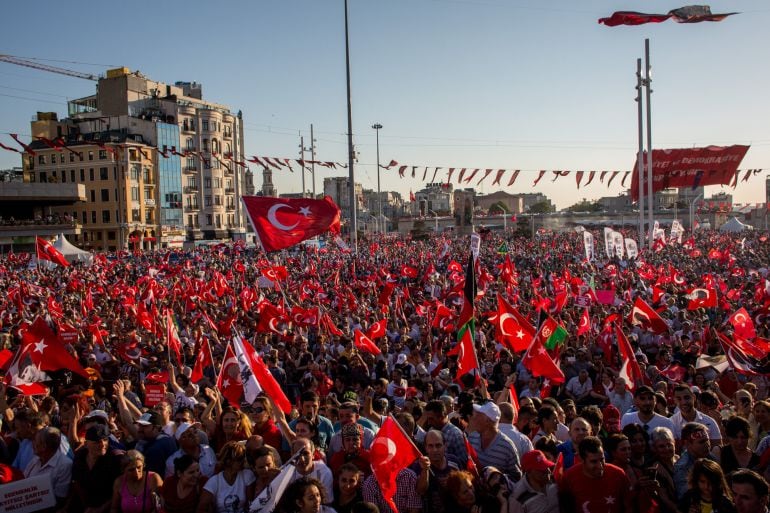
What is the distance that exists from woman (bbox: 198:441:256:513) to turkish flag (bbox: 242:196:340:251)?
214 inches

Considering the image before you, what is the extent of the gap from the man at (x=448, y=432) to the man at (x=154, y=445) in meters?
2.19

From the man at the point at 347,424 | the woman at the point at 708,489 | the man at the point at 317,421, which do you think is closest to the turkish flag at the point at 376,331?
the man at the point at 317,421

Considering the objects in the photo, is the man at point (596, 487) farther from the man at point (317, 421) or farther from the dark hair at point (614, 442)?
the man at point (317, 421)

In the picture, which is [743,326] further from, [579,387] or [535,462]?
[535,462]

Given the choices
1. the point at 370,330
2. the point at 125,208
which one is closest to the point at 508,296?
the point at 370,330

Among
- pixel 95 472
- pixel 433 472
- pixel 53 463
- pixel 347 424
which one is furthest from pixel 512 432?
pixel 53 463

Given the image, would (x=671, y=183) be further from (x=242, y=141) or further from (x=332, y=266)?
(x=242, y=141)

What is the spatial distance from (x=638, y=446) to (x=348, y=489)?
2.19 metres

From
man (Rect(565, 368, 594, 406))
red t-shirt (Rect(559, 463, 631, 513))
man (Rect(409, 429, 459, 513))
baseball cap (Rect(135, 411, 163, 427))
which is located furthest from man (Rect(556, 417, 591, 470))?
man (Rect(565, 368, 594, 406))

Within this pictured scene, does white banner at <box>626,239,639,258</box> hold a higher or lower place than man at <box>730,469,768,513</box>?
higher

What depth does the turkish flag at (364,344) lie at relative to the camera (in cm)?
1216

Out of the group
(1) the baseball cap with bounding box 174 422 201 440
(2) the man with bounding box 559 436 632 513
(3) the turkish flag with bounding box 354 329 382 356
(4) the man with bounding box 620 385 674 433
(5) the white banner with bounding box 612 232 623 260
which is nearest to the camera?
(2) the man with bounding box 559 436 632 513

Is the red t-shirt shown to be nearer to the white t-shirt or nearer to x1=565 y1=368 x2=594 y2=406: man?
the white t-shirt

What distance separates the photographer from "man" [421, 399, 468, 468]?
18.2 feet
